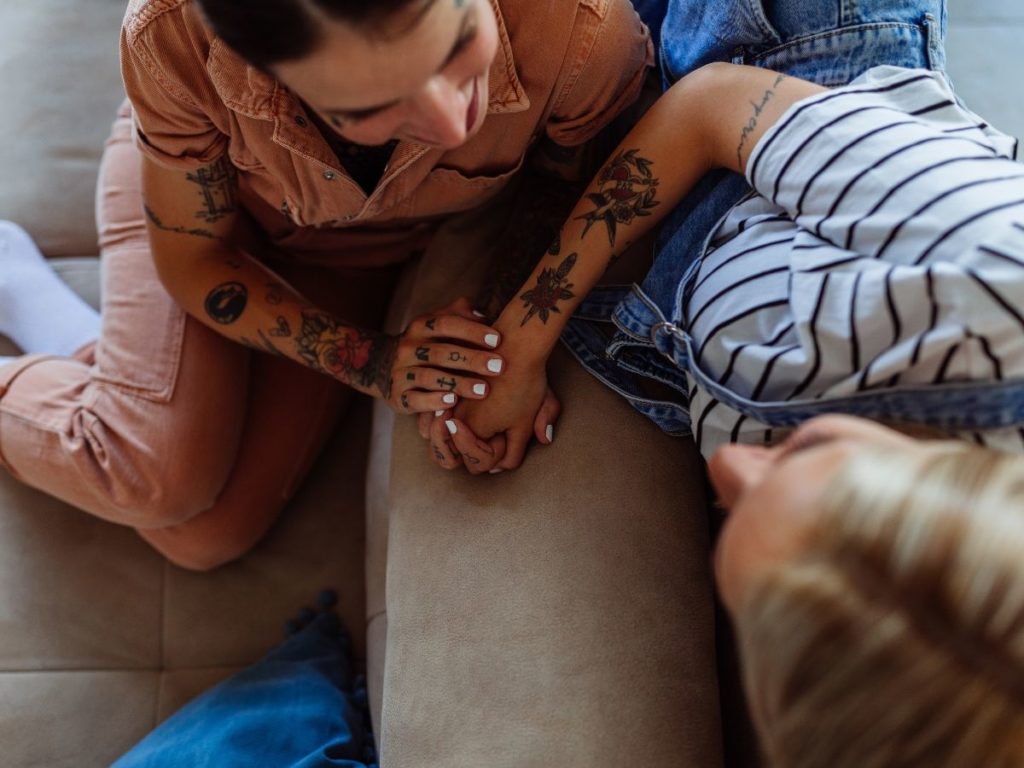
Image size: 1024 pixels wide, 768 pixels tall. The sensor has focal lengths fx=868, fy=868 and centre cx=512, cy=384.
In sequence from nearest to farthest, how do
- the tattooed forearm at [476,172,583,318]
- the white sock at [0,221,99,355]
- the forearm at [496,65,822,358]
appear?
the forearm at [496,65,822,358] < the tattooed forearm at [476,172,583,318] < the white sock at [0,221,99,355]

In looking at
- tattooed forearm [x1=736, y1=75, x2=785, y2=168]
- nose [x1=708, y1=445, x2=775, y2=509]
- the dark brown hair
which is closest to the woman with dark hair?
the dark brown hair

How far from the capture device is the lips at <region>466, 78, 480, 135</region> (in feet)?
2.36

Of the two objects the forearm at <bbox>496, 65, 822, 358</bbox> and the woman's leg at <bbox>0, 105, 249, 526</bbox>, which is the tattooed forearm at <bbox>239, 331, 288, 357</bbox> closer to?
the woman's leg at <bbox>0, 105, 249, 526</bbox>

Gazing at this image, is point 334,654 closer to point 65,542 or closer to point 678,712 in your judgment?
point 65,542

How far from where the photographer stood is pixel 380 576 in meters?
1.12

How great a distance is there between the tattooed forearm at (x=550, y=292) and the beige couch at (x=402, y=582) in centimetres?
8

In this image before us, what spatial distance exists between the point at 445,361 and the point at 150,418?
0.43 metres

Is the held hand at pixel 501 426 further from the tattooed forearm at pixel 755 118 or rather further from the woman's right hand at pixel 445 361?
the tattooed forearm at pixel 755 118

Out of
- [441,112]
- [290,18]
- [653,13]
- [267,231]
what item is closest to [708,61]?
[653,13]

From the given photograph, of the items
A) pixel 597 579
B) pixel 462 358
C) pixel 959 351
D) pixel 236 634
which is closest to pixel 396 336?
pixel 462 358

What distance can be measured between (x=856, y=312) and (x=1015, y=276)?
109 millimetres

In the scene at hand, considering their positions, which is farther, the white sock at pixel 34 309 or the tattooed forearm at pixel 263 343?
the white sock at pixel 34 309

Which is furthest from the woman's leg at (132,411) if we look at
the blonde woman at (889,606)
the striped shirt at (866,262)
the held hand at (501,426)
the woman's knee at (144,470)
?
the blonde woman at (889,606)

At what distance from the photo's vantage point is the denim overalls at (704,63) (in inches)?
33.0
